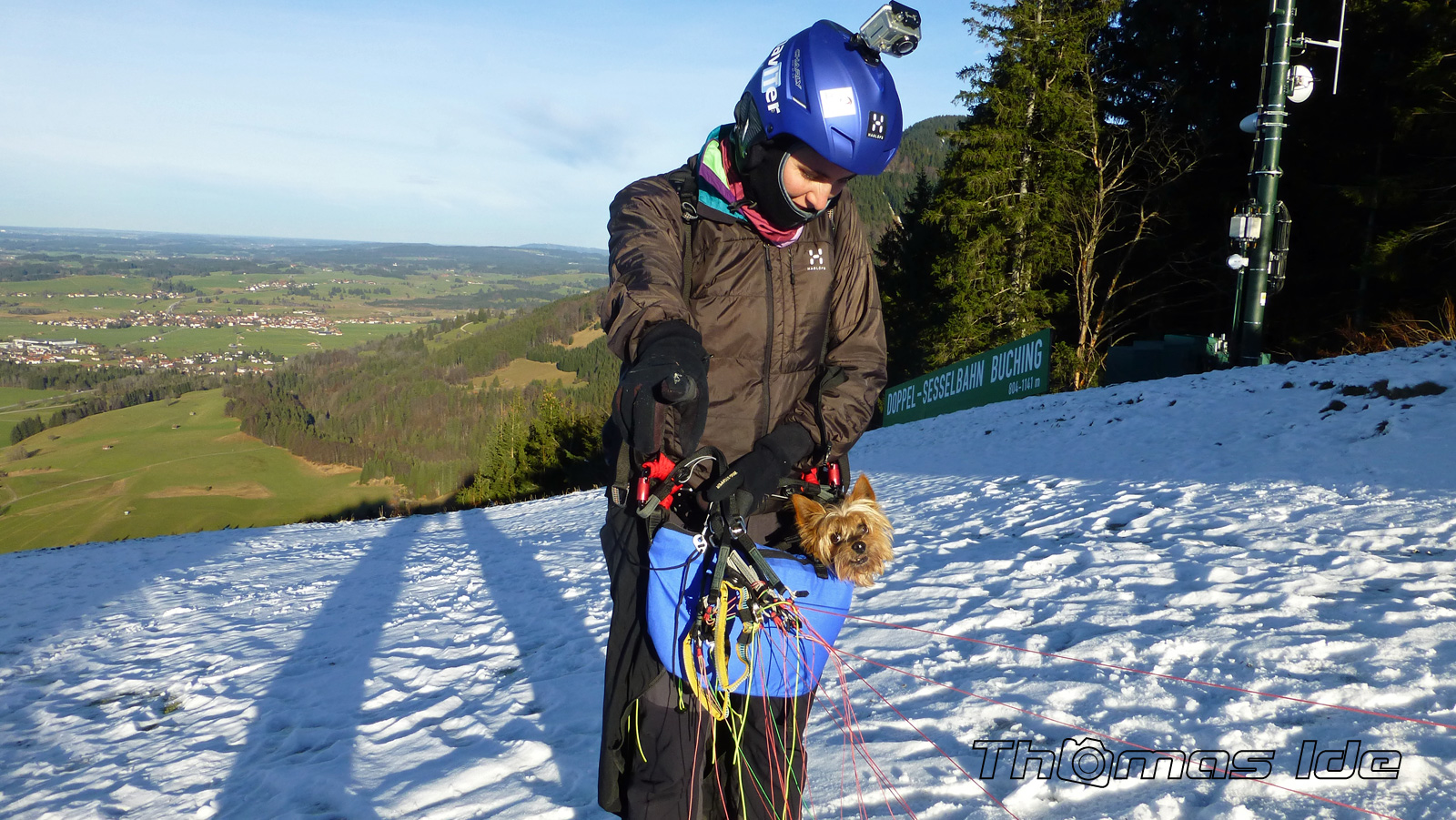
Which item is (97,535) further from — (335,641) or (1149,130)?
(1149,130)

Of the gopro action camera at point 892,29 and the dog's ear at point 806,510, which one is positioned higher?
the gopro action camera at point 892,29

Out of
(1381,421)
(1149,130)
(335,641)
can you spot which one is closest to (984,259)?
(1149,130)

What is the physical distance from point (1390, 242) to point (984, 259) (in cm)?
1119

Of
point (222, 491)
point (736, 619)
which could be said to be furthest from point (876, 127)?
point (222, 491)

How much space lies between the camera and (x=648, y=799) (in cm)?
195

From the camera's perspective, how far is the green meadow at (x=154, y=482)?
66.9 m

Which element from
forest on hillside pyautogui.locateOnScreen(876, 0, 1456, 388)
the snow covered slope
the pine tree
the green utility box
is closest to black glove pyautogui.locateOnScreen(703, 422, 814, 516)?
the snow covered slope

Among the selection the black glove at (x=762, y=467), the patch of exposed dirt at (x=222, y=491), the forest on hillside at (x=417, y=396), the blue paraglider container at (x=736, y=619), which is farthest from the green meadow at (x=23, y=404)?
the black glove at (x=762, y=467)

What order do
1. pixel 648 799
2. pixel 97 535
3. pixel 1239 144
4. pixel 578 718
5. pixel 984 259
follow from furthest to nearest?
pixel 97 535 → pixel 984 259 → pixel 1239 144 → pixel 578 718 → pixel 648 799

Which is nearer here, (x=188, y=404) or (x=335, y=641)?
(x=335, y=641)

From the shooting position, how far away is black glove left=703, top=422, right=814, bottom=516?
1847mm

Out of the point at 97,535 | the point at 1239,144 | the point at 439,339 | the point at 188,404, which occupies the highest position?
the point at 1239,144

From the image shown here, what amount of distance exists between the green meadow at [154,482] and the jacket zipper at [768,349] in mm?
70299

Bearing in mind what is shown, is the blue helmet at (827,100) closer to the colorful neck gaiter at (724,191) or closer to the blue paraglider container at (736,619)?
Answer: the colorful neck gaiter at (724,191)
